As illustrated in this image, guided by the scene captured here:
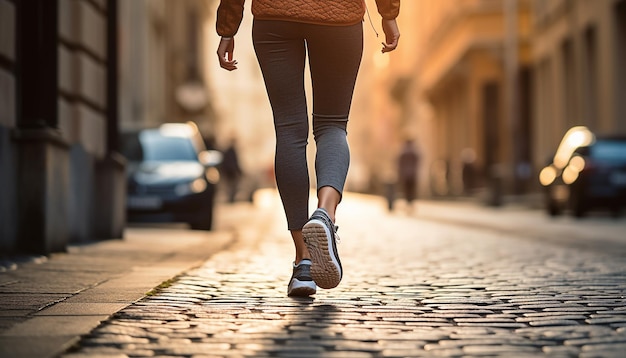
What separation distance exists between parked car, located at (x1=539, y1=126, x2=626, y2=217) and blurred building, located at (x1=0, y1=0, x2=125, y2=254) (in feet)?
35.2

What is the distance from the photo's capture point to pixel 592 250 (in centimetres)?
1005

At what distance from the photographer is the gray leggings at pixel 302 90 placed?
577 cm

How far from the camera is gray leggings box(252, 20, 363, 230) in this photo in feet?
18.9

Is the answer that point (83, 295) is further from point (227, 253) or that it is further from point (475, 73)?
point (475, 73)

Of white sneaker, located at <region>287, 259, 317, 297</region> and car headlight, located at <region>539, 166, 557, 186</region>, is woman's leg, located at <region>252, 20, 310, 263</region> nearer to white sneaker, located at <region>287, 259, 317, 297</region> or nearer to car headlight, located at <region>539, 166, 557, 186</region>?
white sneaker, located at <region>287, 259, 317, 297</region>

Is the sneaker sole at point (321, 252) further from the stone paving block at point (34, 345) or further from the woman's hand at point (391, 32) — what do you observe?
the stone paving block at point (34, 345)

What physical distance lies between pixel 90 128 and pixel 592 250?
4.41 meters

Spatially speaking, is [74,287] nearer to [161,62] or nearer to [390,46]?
[390,46]

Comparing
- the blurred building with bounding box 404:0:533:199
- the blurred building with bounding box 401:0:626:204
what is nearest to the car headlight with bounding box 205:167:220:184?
the blurred building with bounding box 401:0:626:204

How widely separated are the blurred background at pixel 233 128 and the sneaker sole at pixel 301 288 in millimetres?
1194

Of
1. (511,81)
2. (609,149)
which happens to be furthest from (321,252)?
(511,81)

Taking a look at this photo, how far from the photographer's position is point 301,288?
5.75 m

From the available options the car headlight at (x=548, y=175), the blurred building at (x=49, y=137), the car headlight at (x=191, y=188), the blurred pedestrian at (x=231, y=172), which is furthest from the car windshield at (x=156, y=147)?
the blurred pedestrian at (x=231, y=172)

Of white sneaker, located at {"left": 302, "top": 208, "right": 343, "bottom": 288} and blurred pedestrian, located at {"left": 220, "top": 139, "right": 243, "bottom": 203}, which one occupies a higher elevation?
blurred pedestrian, located at {"left": 220, "top": 139, "right": 243, "bottom": 203}
